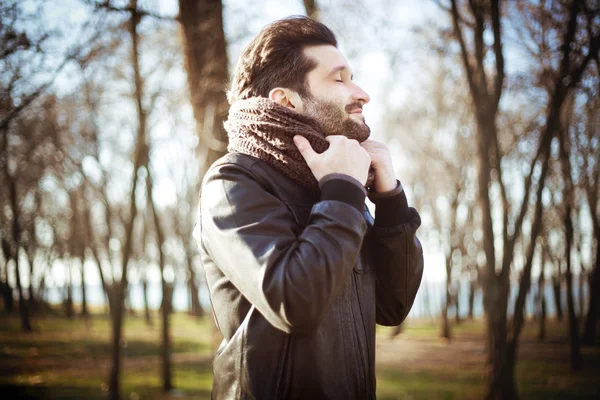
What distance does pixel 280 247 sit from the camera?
1397 millimetres

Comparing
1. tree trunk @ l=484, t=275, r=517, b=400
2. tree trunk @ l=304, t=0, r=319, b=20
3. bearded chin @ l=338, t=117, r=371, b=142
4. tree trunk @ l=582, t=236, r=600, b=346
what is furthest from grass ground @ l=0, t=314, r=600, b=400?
bearded chin @ l=338, t=117, r=371, b=142

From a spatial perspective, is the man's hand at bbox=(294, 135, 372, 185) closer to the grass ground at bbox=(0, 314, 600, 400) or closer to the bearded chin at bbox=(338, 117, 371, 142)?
the bearded chin at bbox=(338, 117, 371, 142)

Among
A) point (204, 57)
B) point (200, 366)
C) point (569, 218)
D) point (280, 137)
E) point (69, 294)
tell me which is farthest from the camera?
point (69, 294)

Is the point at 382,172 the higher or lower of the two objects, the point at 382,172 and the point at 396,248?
the higher

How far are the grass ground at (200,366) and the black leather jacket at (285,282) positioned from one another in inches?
356

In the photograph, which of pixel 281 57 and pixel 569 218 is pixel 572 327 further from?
pixel 281 57

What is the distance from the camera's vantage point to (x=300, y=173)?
5.45 ft

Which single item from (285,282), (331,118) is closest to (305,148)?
(331,118)

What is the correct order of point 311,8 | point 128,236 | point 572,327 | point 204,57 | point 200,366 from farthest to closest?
point 200,366 → point 572,327 → point 128,236 → point 204,57 → point 311,8

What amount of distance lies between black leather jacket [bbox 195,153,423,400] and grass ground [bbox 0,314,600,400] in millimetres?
9038

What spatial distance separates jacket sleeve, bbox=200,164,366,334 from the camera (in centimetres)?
133

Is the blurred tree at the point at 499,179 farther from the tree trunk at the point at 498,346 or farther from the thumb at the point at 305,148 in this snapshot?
the thumb at the point at 305,148

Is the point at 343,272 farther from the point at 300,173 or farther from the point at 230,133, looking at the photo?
the point at 230,133

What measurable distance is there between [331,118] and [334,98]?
8cm
